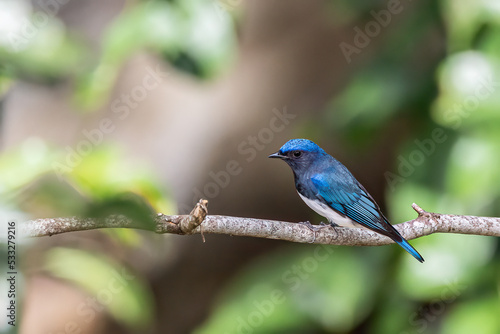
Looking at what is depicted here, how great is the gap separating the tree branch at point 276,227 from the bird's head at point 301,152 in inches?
12.2

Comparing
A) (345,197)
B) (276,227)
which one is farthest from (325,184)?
(276,227)

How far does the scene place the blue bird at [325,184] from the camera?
2.26 meters

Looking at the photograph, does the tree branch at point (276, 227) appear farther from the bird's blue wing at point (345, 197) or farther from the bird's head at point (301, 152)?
the bird's head at point (301, 152)

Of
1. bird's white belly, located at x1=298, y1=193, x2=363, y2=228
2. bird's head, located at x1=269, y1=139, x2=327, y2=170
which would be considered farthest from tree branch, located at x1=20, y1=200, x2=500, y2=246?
bird's head, located at x1=269, y1=139, x2=327, y2=170

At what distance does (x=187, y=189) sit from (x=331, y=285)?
2.31 meters

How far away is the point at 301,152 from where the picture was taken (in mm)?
2346

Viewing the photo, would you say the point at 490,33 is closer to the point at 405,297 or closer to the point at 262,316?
the point at 405,297

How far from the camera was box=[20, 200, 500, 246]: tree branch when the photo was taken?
4.45 ft

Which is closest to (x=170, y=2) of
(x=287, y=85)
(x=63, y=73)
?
(x=63, y=73)

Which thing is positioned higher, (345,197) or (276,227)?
(276,227)

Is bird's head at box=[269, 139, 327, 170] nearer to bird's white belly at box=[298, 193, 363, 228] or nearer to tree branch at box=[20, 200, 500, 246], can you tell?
bird's white belly at box=[298, 193, 363, 228]

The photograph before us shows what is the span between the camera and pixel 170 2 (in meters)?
2.52

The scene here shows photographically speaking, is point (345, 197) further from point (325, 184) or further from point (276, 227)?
point (276, 227)

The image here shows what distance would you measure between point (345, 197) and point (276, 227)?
0.60 m
